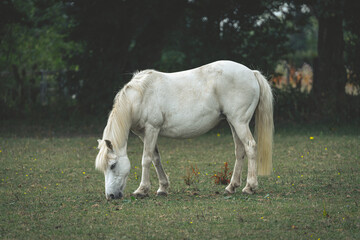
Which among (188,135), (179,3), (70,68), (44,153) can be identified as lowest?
(44,153)

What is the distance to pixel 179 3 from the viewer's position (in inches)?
643

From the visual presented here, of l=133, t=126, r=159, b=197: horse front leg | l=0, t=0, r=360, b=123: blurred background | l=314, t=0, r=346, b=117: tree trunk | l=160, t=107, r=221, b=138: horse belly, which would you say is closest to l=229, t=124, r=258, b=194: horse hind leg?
l=160, t=107, r=221, b=138: horse belly

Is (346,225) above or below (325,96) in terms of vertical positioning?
below

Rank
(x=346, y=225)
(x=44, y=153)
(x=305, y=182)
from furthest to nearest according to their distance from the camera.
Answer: (x=44, y=153) < (x=305, y=182) < (x=346, y=225)

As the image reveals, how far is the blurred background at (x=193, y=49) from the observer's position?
15305 mm

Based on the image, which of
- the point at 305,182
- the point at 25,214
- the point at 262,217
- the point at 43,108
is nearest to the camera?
the point at 262,217

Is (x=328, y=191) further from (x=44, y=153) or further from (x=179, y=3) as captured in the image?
(x=179, y=3)

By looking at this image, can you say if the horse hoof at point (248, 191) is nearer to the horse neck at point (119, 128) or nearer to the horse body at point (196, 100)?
the horse body at point (196, 100)

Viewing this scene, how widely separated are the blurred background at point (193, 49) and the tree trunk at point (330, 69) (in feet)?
0.10

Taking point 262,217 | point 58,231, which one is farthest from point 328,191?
point 58,231

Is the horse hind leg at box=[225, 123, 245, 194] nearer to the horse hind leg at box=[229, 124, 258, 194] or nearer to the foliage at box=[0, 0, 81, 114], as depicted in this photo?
the horse hind leg at box=[229, 124, 258, 194]

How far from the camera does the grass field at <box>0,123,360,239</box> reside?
5.02 metres

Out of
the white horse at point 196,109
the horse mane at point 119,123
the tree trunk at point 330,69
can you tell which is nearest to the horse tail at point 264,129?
the white horse at point 196,109

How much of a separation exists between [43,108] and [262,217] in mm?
12946
